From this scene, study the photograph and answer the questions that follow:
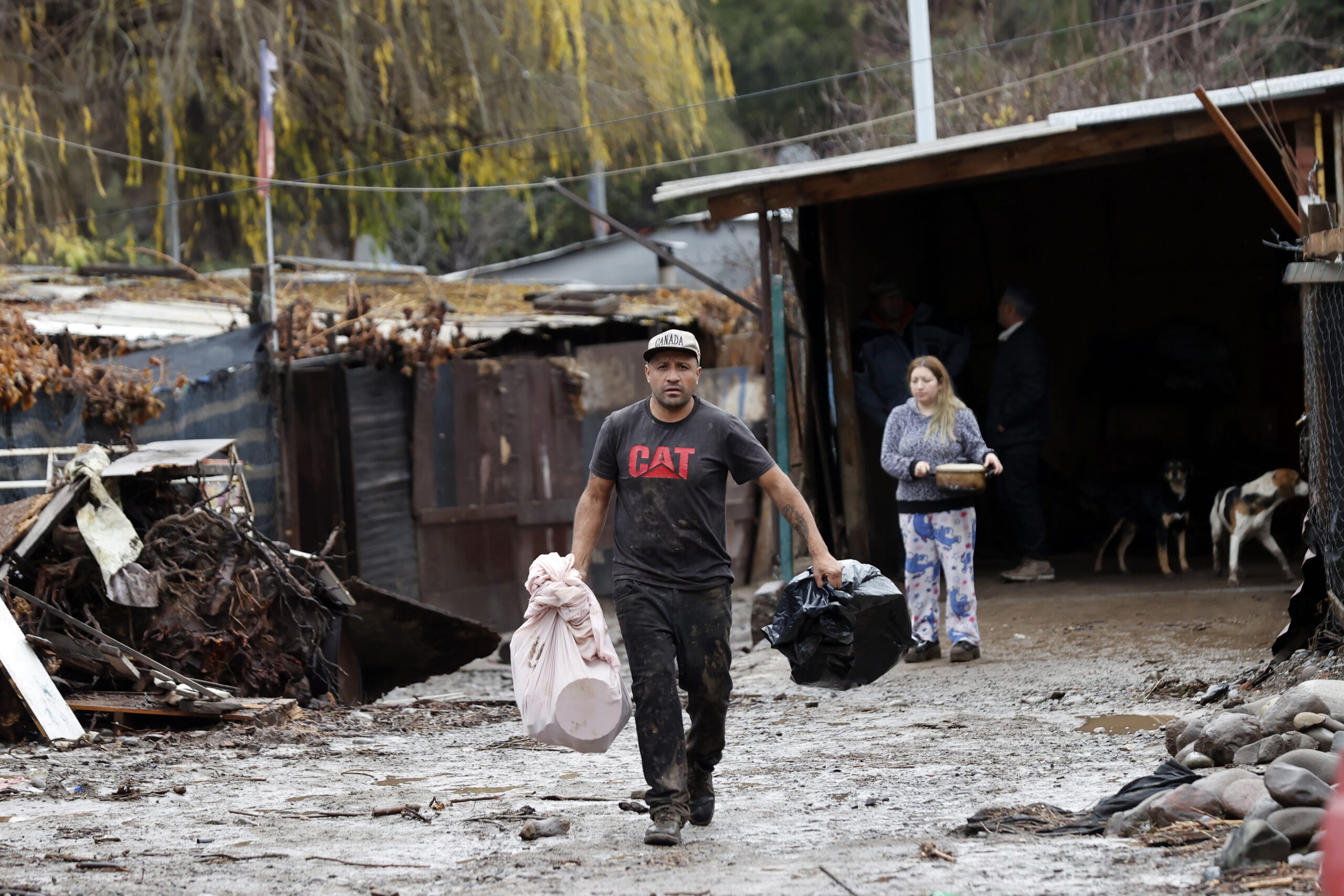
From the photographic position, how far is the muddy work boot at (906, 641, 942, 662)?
9.16 m

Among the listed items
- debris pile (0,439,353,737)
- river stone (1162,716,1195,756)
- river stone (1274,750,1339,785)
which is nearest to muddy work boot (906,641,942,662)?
river stone (1162,716,1195,756)

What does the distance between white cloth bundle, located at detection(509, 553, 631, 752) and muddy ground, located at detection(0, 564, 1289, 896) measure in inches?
16.4

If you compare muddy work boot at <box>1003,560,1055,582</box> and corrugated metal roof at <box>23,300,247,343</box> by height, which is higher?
corrugated metal roof at <box>23,300,247,343</box>

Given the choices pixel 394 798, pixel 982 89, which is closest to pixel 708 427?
pixel 394 798

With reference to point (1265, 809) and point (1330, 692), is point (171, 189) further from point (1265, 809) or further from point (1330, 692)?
point (1265, 809)

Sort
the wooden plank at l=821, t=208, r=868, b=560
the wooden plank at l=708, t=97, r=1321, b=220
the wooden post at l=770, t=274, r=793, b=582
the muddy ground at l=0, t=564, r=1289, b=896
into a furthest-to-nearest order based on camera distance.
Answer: the wooden plank at l=821, t=208, r=868, b=560 < the wooden post at l=770, t=274, r=793, b=582 < the wooden plank at l=708, t=97, r=1321, b=220 < the muddy ground at l=0, t=564, r=1289, b=896

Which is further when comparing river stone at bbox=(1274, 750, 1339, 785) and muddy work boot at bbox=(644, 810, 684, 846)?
muddy work boot at bbox=(644, 810, 684, 846)

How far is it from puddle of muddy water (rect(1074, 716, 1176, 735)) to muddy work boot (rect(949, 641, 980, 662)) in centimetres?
177


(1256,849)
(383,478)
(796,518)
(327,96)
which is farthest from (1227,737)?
(327,96)

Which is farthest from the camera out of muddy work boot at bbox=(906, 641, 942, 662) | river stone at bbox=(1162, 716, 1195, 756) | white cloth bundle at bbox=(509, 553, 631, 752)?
muddy work boot at bbox=(906, 641, 942, 662)

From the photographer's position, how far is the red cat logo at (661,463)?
541 cm

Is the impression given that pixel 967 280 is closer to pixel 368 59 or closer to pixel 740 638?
pixel 740 638

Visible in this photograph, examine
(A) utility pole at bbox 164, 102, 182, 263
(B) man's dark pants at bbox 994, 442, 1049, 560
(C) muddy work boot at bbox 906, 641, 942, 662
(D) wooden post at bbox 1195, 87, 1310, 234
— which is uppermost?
(A) utility pole at bbox 164, 102, 182, 263

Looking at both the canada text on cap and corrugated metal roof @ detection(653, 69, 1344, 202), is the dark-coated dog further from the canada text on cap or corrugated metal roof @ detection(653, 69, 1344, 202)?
the canada text on cap
